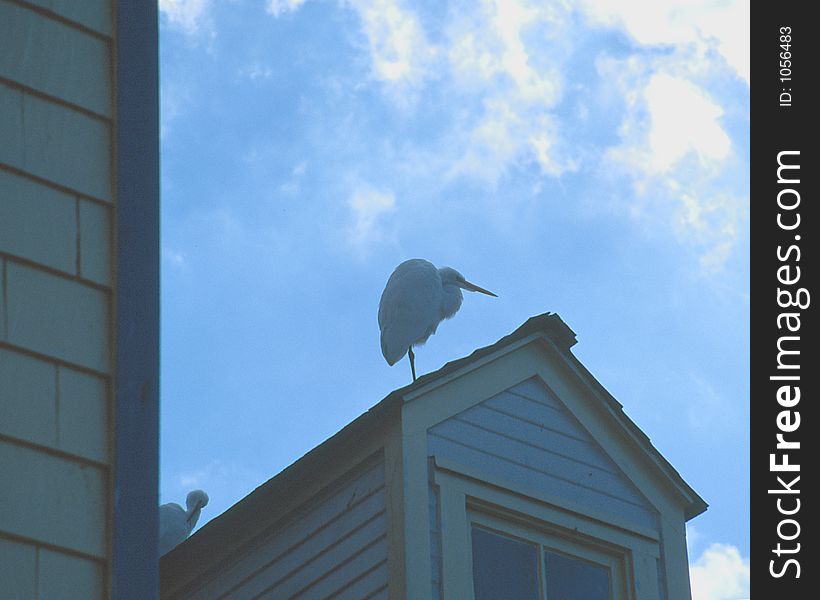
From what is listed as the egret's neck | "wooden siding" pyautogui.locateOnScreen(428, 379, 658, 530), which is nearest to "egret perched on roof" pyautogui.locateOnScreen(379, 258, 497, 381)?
the egret's neck

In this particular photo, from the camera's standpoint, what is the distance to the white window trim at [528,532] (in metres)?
6.03

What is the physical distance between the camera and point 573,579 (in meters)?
6.53

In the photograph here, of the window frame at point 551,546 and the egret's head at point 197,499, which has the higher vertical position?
the egret's head at point 197,499

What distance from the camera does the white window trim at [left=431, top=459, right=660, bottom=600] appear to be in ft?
19.8

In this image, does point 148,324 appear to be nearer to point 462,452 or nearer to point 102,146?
point 102,146

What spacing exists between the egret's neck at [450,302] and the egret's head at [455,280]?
15 centimetres

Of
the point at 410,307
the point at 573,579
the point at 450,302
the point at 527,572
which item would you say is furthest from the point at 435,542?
the point at 450,302

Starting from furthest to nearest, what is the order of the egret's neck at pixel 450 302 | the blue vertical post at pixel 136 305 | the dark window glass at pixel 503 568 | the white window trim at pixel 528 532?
the egret's neck at pixel 450 302, the dark window glass at pixel 503 568, the white window trim at pixel 528 532, the blue vertical post at pixel 136 305

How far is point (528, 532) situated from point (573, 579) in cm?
35

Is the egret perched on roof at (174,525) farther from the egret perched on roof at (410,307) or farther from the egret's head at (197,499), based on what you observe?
the egret perched on roof at (410,307)
